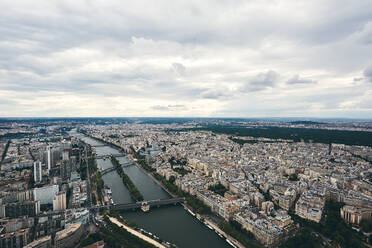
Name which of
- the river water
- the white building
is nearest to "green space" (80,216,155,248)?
the river water

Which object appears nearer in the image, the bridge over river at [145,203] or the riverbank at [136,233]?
the riverbank at [136,233]

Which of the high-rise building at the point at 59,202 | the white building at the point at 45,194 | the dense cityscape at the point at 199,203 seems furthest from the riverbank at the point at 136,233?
the white building at the point at 45,194

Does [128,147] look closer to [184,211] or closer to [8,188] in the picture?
[8,188]

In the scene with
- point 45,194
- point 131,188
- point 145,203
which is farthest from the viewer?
point 131,188

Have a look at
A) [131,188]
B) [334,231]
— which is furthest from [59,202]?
[334,231]

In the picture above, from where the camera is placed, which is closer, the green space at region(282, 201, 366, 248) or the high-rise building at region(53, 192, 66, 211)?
the green space at region(282, 201, 366, 248)

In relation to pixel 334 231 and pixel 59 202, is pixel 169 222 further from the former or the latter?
pixel 334 231

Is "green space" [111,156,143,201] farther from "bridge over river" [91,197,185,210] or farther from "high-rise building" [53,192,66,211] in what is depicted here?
"high-rise building" [53,192,66,211]

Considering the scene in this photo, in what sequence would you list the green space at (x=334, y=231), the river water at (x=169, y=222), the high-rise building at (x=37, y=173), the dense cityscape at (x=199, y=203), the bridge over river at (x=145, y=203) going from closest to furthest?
the green space at (x=334, y=231)
the dense cityscape at (x=199, y=203)
the river water at (x=169, y=222)
the bridge over river at (x=145, y=203)
the high-rise building at (x=37, y=173)

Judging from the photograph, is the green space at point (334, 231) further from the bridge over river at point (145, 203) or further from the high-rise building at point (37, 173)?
the high-rise building at point (37, 173)

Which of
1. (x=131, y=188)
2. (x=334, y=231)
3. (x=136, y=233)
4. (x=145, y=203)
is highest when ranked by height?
(x=131, y=188)

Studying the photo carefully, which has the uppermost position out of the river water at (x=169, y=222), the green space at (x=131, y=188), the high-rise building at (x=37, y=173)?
the high-rise building at (x=37, y=173)

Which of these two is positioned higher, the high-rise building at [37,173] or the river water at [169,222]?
the high-rise building at [37,173]
